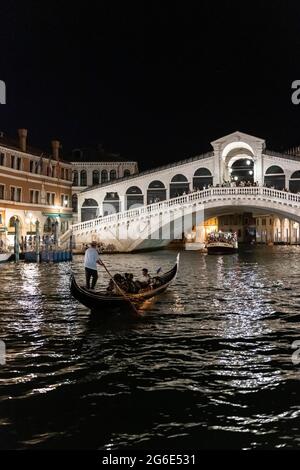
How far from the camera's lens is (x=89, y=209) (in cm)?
3869

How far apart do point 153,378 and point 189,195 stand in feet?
84.4

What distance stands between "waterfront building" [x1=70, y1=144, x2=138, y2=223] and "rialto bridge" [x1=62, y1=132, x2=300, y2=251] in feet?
7.29

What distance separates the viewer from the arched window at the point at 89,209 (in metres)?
38.5

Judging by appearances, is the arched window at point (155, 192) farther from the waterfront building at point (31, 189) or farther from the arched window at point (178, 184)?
the waterfront building at point (31, 189)

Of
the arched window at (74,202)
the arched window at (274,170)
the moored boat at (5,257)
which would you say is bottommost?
the moored boat at (5,257)

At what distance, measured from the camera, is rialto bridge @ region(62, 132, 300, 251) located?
103ft

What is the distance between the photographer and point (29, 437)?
15.0ft

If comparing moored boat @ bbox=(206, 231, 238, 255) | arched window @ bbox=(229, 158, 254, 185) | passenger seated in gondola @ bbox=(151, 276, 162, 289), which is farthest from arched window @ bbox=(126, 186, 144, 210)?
A: passenger seated in gondola @ bbox=(151, 276, 162, 289)

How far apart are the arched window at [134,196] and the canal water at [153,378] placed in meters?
26.6

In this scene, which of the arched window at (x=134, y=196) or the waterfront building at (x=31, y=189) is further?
the arched window at (x=134, y=196)

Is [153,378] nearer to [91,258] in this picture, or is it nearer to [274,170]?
[91,258]

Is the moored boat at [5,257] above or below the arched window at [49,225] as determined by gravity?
below

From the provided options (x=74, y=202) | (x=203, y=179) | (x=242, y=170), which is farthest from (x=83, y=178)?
(x=242, y=170)

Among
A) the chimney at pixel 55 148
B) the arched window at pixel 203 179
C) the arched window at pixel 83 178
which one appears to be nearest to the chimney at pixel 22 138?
the chimney at pixel 55 148
